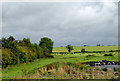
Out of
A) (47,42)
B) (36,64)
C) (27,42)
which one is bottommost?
(36,64)

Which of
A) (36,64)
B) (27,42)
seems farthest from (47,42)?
(36,64)

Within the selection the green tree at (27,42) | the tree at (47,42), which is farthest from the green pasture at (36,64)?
the tree at (47,42)

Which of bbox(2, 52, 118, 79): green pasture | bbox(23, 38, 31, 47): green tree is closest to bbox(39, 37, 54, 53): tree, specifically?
bbox(2, 52, 118, 79): green pasture

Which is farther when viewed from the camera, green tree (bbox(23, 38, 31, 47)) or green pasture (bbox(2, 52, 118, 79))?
green tree (bbox(23, 38, 31, 47))

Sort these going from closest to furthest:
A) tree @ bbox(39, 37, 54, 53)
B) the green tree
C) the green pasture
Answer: the green pasture
the green tree
tree @ bbox(39, 37, 54, 53)

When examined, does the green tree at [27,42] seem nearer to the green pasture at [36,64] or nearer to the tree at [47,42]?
the green pasture at [36,64]

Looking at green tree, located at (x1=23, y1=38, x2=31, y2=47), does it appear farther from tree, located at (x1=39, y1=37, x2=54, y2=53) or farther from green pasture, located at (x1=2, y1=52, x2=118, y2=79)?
tree, located at (x1=39, y1=37, x2=54, y2=53)

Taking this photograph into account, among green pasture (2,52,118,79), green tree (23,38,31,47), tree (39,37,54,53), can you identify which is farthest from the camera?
tree (39,37,54,53)

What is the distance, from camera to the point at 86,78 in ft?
47.1

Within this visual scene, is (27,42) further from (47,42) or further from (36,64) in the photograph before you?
(47,42)

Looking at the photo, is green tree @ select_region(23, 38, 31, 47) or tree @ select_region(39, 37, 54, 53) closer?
green tree @ select_region(23, 38, 31, 47)

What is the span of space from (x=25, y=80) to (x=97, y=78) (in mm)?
6925

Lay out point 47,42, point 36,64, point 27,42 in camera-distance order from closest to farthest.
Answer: point 36,64 < point 27,42 < point 47,42

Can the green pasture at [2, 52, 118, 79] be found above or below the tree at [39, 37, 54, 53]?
below
